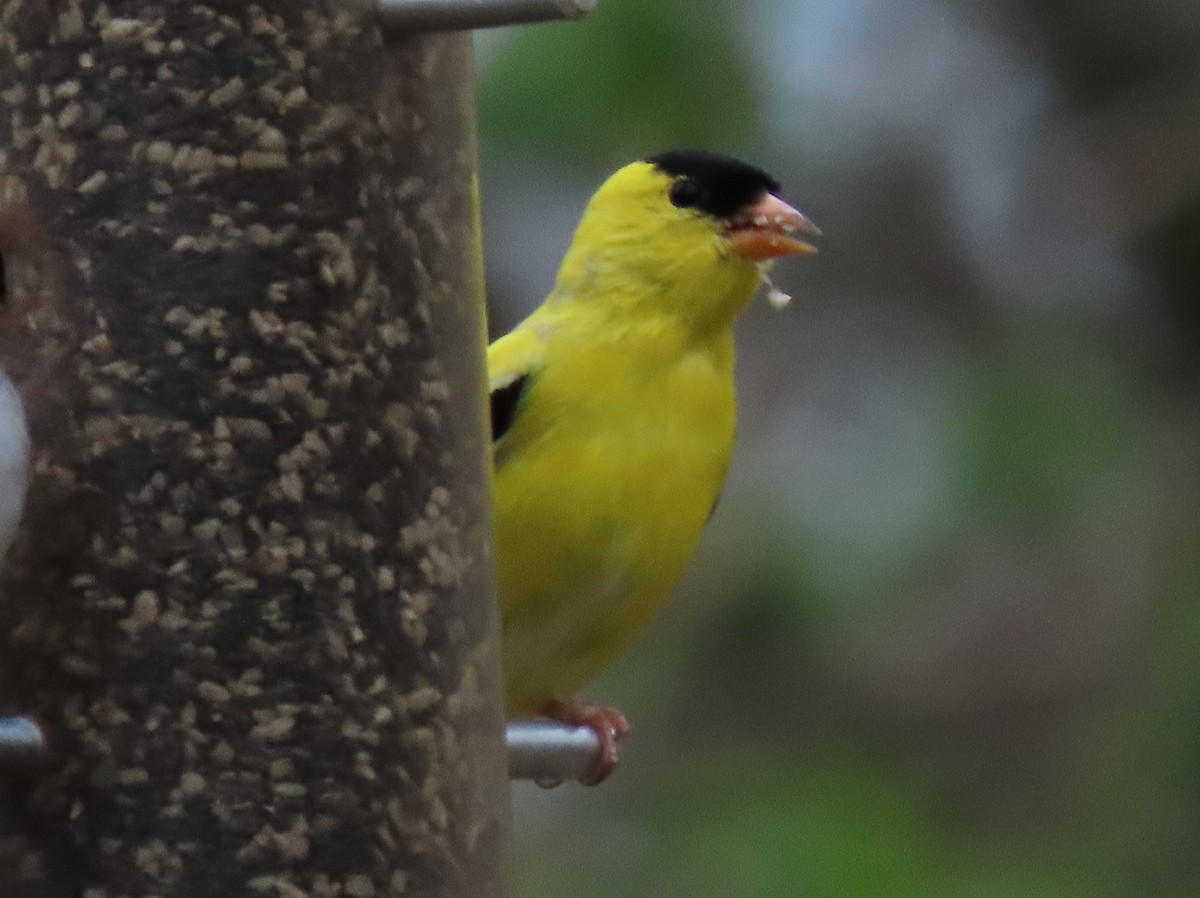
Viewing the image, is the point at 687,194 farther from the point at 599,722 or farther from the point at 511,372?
the point at 599,722

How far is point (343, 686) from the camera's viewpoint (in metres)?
2.38

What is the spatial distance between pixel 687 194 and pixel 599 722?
924mm

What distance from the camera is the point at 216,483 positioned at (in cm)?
234

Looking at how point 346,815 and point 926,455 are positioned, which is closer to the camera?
point 346,815

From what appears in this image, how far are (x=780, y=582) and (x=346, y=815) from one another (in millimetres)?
2062

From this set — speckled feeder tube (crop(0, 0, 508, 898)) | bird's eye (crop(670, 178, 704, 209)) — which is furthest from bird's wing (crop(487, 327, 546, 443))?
speckled feeder tube (crop(0, 0, 508, 898))

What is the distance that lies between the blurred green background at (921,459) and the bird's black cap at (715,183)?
1.37 ft

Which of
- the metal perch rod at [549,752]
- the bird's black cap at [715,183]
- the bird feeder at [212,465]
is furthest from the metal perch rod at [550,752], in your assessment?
the bird's black cap at [715,183]

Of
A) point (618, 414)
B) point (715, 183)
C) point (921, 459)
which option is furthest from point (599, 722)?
point (921, 459)

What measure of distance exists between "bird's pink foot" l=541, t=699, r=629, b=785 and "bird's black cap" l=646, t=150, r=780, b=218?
0.85 metres

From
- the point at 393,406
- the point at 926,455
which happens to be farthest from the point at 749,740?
the point at 393,406

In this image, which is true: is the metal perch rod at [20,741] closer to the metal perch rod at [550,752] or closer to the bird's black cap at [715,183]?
the metal perch rod at [550,752]

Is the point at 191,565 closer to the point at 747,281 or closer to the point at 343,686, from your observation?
the point at 343,686

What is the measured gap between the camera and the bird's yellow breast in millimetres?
3488
